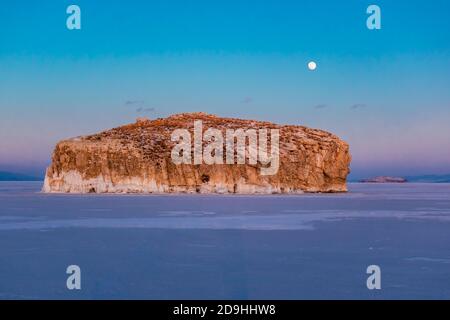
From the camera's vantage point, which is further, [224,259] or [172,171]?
[172,171]

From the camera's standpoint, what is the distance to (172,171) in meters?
58.2

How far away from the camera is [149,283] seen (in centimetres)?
893

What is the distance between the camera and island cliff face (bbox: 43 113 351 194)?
188 ft

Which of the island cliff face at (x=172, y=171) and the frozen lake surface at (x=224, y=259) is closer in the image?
the frozen lake surface at (x=224, y=259)

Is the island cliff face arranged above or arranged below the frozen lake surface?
above

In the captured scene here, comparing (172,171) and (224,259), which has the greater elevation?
(172,171)

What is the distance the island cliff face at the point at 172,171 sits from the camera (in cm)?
5734

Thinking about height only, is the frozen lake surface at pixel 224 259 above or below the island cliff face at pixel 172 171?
below

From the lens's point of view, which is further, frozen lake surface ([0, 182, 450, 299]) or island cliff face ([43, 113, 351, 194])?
island cliff face ([43, 113, 351, 194])

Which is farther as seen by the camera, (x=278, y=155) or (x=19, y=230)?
(x=278, y=155)

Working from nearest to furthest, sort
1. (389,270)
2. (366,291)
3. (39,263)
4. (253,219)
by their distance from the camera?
1. (366,291)
2. (389,270)
3. (39,263)
4. (253,219)
